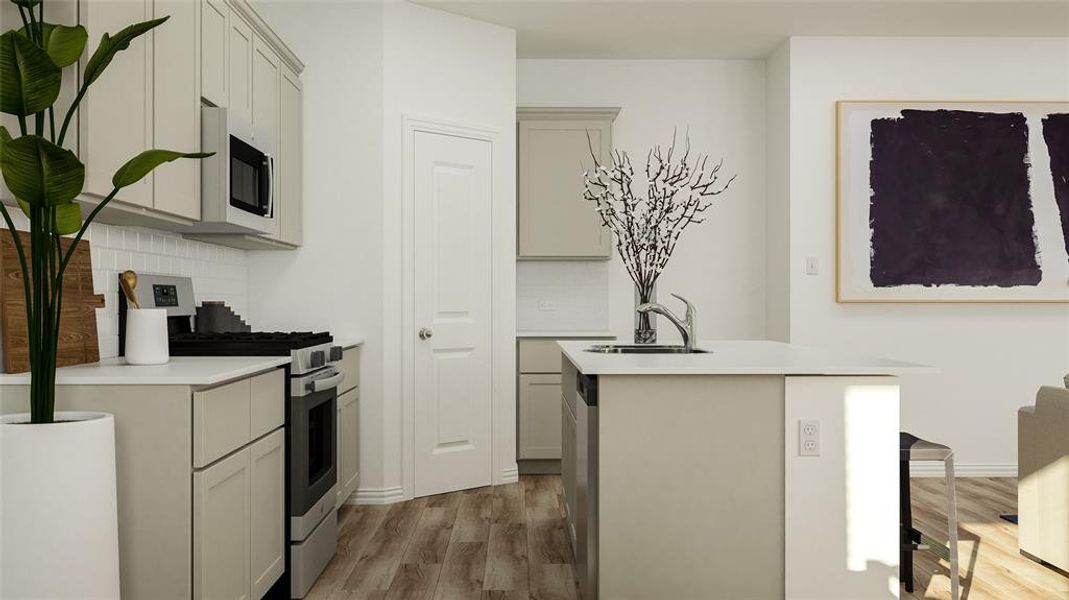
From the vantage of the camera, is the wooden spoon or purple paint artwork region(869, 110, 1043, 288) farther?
purple paint artwork region(869, 110, 1043, 288)

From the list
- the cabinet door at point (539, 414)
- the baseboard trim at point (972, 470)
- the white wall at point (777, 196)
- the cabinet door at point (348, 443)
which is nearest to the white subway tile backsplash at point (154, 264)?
the cabinet door at point (348, 443)

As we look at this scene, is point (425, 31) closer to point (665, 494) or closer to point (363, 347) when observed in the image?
point (363, 347)

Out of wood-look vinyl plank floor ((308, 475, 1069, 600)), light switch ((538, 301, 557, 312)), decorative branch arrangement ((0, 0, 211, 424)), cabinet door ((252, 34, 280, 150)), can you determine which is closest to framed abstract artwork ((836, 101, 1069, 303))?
wood-look vinyl plank floor ((308, 475, 1069, 600))

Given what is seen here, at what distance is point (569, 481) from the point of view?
327 centimetres

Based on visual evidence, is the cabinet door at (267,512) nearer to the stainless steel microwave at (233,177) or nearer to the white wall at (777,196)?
the stainless steel microwave at (233,177)

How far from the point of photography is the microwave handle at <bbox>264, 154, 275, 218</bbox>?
3572 mm

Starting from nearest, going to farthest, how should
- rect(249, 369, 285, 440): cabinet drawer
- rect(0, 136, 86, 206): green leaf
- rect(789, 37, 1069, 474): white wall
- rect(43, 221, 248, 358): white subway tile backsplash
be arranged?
rect(0, 136, 86, 206): green leaf < rect(249, 369, 285, 440): cabinet drawer < rect(43, 221, 248, 358): white subway tile backsplash < rect(789, 37, 1069, 474): white wall

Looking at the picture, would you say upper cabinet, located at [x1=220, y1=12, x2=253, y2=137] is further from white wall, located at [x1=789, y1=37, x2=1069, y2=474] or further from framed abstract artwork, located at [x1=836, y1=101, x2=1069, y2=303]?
framed abstract artwork, located at [x1=836, y1=101, x2=1069, y2=303]

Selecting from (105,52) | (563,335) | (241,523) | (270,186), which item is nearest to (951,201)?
(563,335)

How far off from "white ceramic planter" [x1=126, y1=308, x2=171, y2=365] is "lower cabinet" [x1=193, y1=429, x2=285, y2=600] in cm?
44

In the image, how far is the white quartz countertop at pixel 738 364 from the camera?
243cm

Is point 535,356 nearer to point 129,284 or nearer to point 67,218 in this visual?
point 129,284

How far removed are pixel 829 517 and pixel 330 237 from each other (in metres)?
2.96

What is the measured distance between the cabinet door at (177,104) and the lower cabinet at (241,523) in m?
0.93
